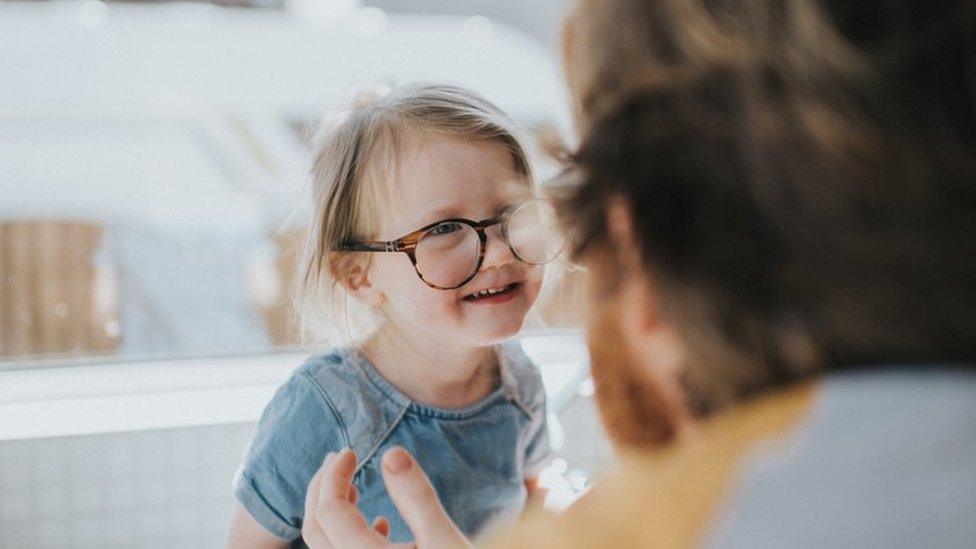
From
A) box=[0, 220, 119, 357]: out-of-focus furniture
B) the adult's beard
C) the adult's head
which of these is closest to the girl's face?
the adult's beard

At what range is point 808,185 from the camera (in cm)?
47

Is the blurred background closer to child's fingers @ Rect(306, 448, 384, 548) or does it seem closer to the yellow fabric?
child's fingers @ Rect(306, 448, 384, 548)

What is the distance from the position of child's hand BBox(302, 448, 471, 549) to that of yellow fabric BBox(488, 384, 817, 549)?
0.25 m

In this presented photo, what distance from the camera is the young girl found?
118 cm

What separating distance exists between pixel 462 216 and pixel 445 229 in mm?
27

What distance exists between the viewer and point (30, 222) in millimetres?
2881

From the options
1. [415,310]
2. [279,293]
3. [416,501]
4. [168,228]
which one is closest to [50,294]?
[168,228]

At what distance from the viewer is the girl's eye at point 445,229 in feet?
3.86

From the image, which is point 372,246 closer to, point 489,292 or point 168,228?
point 489,292

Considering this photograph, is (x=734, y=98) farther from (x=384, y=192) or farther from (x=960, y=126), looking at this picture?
(x=384, y=192)

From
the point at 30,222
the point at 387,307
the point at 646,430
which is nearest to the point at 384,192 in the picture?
the point at 387,307

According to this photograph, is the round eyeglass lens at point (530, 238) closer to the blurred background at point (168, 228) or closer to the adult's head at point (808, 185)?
the blurred background at point (168, 228)

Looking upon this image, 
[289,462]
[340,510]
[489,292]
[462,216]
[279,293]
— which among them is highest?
[462,216]

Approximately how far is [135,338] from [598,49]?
2528 millimetres
